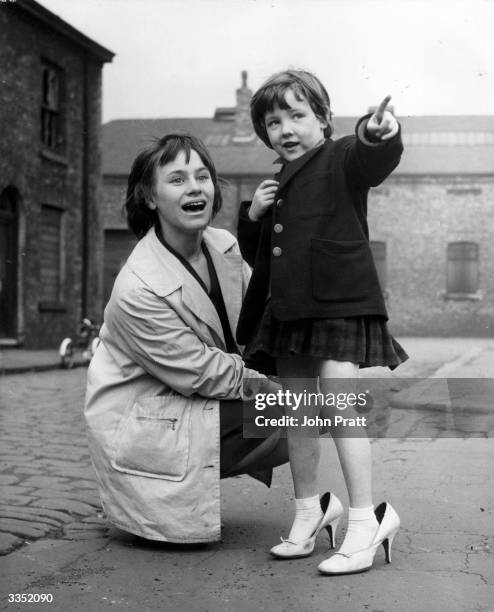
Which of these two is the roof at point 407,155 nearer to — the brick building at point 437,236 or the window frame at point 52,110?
the brick building at point 437,236

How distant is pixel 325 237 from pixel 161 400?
0.70m

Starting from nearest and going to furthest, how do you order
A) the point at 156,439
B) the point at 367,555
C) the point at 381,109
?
1. the point at 381,109
2. the point at 367,555
3. the point at 156,439

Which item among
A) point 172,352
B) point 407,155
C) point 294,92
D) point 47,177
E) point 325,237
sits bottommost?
point 172,352

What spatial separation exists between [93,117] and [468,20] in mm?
12408

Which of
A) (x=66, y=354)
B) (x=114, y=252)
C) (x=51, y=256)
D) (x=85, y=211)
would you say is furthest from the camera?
(x=114, y=252)

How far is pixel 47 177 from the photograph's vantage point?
13633 millimetres

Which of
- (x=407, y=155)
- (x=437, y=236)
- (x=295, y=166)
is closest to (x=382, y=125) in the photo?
(x=295, y=166)

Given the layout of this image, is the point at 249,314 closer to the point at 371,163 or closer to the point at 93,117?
the point at 371,163

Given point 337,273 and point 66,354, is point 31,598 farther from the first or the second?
point 66,354

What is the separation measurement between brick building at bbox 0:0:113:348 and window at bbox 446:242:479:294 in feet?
33.7

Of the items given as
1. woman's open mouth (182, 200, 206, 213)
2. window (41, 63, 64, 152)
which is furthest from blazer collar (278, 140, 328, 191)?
window (41, 63, 64, 152)

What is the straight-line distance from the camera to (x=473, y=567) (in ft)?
7.84

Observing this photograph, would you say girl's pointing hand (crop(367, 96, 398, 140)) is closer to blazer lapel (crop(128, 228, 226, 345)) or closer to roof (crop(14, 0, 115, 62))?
blazer lapel (crop(128, 228, 226, 345))

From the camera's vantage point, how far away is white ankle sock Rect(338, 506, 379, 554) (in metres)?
2.38
